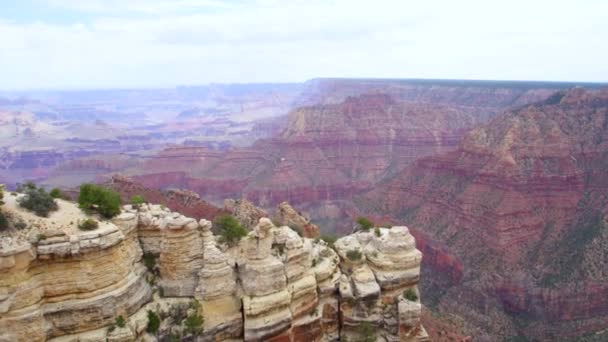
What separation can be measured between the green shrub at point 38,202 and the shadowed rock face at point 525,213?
4397cm

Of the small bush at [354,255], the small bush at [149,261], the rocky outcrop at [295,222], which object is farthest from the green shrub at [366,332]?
the rocky outcrop at [295,222]

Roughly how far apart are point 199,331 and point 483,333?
3467 cm

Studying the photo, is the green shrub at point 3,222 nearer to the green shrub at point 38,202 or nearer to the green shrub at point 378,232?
the green shrub at point 38,202

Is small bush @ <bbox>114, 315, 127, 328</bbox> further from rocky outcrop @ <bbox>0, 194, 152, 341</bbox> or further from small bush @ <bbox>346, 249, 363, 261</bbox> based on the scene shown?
small bush @ <bbox>346, 249, 363, 261</bbox>

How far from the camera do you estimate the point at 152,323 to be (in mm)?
26609

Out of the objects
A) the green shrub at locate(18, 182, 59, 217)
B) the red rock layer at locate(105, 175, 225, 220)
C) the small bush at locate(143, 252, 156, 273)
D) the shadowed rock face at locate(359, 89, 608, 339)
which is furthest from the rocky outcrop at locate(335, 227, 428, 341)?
the shadowed rock face at locate(359, 89, 608, 339)

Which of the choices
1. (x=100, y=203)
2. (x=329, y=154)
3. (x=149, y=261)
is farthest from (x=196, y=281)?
(x=329, y=154)

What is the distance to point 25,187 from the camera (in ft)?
96.4

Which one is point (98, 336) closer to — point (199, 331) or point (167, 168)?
point (199, 331)

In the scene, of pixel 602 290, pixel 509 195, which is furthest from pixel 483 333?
pixel 509 195

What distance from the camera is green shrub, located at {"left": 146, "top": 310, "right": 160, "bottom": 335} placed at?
1043 inches

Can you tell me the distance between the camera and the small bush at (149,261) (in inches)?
1148

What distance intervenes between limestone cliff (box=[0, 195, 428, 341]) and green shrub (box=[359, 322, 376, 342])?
0.22 ft

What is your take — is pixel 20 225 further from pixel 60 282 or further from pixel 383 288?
pixel 383 288
